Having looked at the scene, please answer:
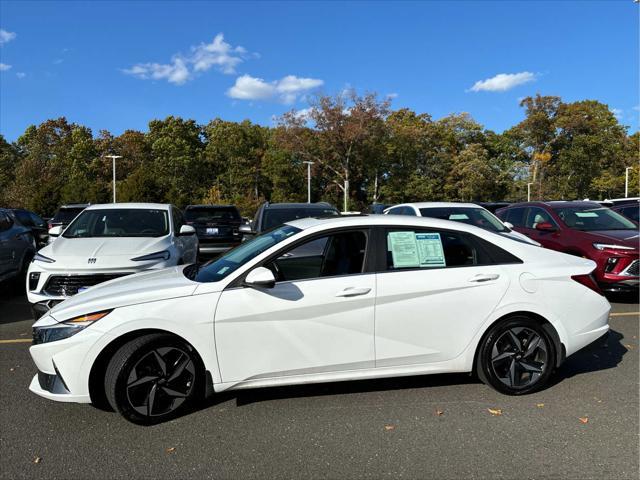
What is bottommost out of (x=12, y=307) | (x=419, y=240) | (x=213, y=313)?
(x=12, y=307)

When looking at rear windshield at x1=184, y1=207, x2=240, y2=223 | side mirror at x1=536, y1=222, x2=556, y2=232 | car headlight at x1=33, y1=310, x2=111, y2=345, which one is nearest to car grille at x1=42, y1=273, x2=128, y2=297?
car headlight at x1=33, y1=310, x2=111, y2=345

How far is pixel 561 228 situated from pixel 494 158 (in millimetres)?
57801

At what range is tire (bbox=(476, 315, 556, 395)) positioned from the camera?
161 inches

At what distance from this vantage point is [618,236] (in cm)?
777

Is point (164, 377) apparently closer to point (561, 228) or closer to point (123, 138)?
point (561, 228)

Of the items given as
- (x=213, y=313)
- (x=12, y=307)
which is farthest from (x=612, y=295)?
(x=12, y=307)

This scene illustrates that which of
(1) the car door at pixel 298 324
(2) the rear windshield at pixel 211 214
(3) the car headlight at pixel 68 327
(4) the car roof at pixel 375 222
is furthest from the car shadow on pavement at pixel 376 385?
(2) the rear windshield at pixel 211 214

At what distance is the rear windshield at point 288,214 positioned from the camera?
8258 mm

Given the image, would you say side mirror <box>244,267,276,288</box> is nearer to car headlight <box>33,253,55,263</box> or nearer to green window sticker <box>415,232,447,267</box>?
green window sticker <box>415,232,447,267</box>

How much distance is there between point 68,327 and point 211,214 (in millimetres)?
9839

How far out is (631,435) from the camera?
3.46 metres

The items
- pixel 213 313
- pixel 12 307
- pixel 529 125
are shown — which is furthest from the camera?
pixel 529 125

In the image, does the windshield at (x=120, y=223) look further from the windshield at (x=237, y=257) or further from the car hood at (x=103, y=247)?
the windshield at (x=237, y=257)

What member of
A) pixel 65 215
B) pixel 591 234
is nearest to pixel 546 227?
pixel 591 234
